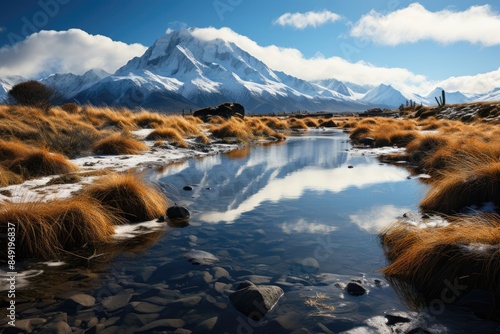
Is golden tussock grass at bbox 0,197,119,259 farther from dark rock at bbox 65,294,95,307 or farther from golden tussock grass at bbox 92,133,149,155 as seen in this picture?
golden tussock grass at bbox 92,133,149,155

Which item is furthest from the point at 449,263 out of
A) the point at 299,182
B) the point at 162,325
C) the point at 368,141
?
the point at 368,141

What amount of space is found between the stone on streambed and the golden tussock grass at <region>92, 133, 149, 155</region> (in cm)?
1093

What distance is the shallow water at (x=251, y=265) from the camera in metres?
4.12

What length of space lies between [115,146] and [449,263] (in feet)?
46.1

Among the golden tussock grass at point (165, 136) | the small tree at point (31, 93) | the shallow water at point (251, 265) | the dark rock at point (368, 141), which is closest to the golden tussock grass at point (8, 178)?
the shallow water at point (251, 265)

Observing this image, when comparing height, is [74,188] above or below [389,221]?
above

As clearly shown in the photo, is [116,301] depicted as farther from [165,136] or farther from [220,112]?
[220,112]

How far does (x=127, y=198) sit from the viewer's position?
7.63 metres

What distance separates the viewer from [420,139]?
17.5 metres

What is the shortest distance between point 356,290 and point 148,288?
2.72 metres

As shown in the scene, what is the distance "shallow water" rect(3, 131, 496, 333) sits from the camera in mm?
4125

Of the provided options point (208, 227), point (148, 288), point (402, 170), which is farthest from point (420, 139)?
point (148, 288)

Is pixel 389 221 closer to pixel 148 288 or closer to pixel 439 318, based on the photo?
pixel 439 318

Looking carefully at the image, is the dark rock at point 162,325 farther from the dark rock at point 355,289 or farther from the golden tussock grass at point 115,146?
the golden tussock grass at point 115,146
